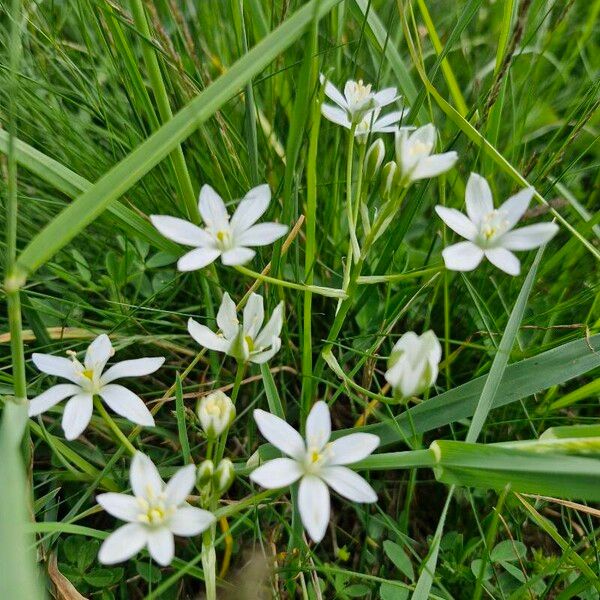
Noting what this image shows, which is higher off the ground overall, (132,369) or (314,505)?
(132,369)

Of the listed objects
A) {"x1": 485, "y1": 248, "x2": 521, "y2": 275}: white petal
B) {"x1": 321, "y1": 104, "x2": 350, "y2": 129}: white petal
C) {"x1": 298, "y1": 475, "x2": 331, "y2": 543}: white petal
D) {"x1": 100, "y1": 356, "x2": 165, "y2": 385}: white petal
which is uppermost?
{"x1": 321, "y1": 104, "x2": 350, "y2": 129}: white petal

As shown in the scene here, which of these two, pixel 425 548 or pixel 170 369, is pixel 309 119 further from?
pixel 425 548

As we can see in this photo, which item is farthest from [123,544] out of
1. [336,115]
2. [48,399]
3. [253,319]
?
[336,115]

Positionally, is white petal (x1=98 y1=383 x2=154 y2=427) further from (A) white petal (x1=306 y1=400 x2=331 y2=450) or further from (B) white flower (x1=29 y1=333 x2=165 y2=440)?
(A) white petal (x1=306 y1=400 x2=331 y2=450)

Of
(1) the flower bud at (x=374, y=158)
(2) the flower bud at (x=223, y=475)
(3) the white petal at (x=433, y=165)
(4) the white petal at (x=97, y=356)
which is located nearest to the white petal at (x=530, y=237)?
(3) the white petal at (x=433, y=165)

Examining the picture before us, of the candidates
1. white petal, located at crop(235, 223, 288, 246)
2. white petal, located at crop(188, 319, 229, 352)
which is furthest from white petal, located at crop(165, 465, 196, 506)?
white petal, located at crop(235, 223, 288, 246)

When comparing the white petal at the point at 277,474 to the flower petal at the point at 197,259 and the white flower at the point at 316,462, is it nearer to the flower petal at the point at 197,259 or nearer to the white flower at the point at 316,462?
the white flower at the point at 316,462

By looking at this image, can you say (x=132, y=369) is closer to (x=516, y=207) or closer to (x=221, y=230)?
(x=221, y=230)
